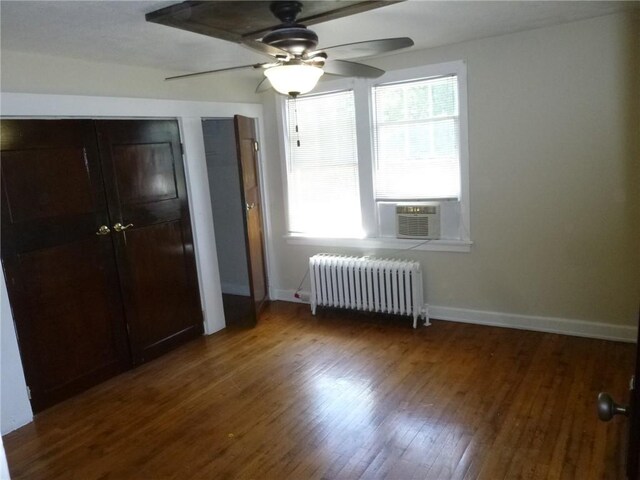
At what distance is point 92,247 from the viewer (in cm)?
334

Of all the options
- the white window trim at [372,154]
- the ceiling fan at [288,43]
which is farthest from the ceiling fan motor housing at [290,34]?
the white window trim at [372,154]

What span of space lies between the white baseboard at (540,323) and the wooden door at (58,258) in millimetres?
2730

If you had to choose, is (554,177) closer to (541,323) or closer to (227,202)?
(541,323)

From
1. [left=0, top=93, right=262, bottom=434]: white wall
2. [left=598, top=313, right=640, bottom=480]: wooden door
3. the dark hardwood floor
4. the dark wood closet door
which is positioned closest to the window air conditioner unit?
the dark hardwood floor

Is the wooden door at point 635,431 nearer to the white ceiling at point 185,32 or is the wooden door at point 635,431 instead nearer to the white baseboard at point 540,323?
the white ceiling at point 185,32

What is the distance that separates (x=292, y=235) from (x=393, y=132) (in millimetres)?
1472

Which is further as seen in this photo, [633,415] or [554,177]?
[554,177]

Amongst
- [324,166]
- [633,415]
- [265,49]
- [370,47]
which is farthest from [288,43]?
[324,166]

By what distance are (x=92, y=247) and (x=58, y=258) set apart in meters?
0.24

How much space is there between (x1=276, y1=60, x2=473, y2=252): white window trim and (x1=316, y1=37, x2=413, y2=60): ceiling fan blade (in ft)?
5.16

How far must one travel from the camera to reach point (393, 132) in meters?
4.05

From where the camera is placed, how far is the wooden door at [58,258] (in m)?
2.92

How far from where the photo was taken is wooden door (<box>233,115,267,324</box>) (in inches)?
163

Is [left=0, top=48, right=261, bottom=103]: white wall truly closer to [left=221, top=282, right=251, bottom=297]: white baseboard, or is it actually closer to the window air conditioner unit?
the window air conditioner unit
